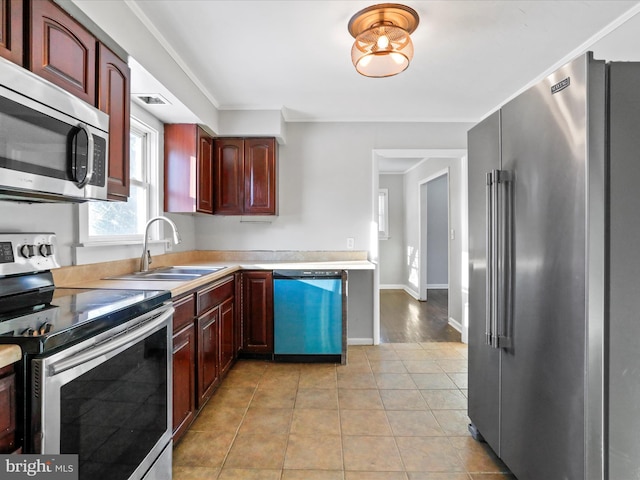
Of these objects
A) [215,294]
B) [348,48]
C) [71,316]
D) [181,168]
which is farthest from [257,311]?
[348,48]

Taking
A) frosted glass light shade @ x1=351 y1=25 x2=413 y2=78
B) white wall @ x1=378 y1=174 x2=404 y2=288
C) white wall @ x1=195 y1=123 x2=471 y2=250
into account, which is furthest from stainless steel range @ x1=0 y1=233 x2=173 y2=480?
white wall @ x1=378 y1=174 x2=404 y2=288

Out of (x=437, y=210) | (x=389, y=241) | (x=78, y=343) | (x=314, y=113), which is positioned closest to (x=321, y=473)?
(x=78, y=343)

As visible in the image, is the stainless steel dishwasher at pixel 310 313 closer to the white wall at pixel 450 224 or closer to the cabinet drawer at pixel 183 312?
the cabinet drawer at pixel 183 312

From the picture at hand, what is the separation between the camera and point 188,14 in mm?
A: 1963

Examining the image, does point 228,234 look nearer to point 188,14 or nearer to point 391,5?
point 188,14

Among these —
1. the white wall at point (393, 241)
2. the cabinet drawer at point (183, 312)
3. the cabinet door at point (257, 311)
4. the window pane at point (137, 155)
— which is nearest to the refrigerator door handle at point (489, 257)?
the cabinet drawer at point (183, 312)

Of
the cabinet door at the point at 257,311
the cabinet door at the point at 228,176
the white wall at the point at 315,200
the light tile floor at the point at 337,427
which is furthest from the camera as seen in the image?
the white wall at the point at 315,200

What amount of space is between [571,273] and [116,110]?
7.18 ft

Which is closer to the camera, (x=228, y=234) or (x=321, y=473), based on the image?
(x=321, y=473)

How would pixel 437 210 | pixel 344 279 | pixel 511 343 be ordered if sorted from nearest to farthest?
pixel 511 343
pixel 344 279
pixel 437 210

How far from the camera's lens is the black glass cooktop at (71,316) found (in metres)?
0.94

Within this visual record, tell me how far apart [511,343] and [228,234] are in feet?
9.48

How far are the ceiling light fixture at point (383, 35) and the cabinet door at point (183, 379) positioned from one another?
195 centimetres

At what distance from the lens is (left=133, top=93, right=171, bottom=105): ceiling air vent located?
2381 mm
